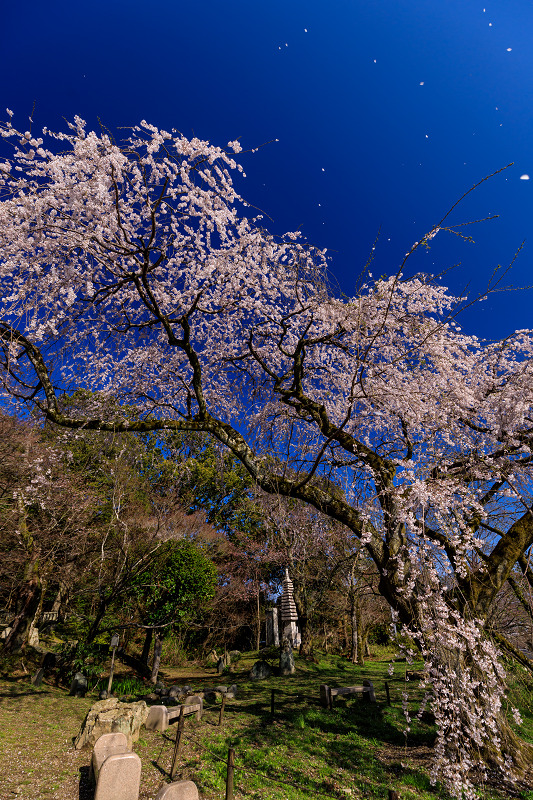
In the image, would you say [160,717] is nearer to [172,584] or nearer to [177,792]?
[177,792]

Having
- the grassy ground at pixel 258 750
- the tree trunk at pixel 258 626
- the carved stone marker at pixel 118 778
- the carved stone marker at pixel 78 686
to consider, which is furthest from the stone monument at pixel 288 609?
the carved stone marker at pixel 118 778

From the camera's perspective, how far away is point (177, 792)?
3.50 meters

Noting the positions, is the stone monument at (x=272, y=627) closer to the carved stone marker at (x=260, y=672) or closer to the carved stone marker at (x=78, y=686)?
the carved stone marker at (x=260, y=672)

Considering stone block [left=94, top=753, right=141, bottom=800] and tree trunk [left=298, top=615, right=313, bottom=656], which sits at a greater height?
tree trunk [left=298, top=615, right=313, bottom=656]

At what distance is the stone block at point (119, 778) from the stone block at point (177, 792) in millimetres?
655

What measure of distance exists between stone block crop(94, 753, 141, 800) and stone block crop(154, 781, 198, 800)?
655 millimetres

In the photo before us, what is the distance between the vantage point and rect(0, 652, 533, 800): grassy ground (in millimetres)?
4625

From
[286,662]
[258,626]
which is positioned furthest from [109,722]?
[258,626]

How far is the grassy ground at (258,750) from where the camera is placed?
4625 mm

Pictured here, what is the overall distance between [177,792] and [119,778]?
92 cm

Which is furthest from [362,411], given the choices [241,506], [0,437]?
[241,506]

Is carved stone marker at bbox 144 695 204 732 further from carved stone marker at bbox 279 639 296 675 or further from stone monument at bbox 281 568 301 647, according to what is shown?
carved stone marker at bbox 279 639 296 675

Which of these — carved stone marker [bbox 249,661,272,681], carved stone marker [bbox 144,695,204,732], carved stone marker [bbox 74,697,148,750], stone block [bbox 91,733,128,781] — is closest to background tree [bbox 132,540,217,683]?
carved stone marker [bbox 249,661,272,681]

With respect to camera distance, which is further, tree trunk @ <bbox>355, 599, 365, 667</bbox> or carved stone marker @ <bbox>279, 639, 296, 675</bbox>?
tree trunk @ <bbox>355, 599, 365, 667</bbox>
